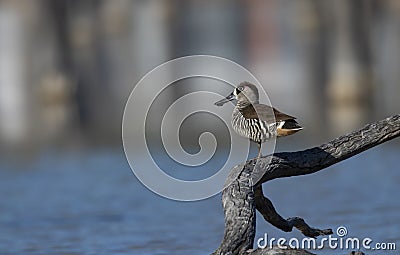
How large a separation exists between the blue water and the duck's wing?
1.55 meters

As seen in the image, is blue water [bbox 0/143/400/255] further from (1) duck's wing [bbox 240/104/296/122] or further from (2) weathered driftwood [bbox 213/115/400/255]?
(1) duck's wing [bbox 240/104/296/122]

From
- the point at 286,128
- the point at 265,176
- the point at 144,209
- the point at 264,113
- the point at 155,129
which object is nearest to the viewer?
the point at 286,128

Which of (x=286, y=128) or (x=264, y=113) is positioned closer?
(x=286, y=128)

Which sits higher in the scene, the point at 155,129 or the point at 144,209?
the point at 155,129

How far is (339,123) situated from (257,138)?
9.99m

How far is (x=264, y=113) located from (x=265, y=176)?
0.35 metres

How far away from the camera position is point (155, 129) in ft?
52.9

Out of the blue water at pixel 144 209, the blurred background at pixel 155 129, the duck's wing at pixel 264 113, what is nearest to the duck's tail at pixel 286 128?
the duck's wing at pixel 264 113

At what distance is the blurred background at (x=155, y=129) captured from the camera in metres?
9.16

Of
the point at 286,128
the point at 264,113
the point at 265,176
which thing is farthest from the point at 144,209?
the point at 286,128

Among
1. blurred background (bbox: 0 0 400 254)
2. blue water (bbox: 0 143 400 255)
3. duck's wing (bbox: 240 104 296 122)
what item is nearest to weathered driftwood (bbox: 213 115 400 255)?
duck's wing (bbox: 240 104 296 122)

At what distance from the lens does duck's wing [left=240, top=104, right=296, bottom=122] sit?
583 centimetres

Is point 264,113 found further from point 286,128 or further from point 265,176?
point 265,176

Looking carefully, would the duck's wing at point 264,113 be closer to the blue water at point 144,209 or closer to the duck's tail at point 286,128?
the duck's tail at point 286,128
